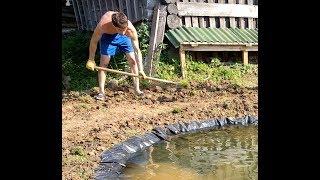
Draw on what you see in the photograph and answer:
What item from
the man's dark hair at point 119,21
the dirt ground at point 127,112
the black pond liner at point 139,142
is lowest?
the black pond liner at point 139,142

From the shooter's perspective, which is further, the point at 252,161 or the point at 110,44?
the point at 110,44

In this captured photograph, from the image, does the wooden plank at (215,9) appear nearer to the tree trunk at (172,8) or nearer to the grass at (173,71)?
the tree trunk at (172,8)

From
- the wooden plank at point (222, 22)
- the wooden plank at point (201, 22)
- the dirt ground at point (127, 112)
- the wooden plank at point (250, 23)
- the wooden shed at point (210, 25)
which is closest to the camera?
the dirt ground at point (127, 112)

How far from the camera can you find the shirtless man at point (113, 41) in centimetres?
707

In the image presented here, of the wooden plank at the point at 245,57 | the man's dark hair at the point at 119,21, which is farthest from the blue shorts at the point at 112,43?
the wooden plank at the point at 245,57

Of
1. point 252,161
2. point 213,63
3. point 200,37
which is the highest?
point 200,37

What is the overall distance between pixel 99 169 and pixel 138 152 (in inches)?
40.4

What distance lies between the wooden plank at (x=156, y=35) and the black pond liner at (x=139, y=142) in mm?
2863

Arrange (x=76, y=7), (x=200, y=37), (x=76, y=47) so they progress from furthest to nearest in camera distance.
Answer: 1. (x=76, y=7)
2. (x=76, y=47)
3. (x=200, y=37)

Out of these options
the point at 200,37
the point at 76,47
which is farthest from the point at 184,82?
the point at 76,47
